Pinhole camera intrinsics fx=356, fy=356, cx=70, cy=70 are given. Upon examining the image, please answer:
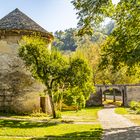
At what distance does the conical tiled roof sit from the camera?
27962 millimetres

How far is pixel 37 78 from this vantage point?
25.9 meters

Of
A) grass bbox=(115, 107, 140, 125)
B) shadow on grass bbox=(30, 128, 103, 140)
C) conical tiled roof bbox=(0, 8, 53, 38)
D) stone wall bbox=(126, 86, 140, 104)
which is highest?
conical tiled roof bbox=(0, 8, 53, 38)

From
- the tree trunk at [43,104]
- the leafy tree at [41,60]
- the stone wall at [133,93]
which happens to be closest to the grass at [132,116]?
the leafy tree at [41,60]

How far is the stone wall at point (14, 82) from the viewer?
27375 mm

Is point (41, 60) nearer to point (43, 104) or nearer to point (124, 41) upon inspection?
point (43, 104)

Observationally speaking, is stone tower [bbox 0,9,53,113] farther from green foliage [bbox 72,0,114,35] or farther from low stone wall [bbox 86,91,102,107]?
low stone wall [bbox 86,91,102,107]

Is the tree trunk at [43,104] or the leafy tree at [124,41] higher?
the leafy tree at [124,41]

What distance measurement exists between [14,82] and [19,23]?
4787mm

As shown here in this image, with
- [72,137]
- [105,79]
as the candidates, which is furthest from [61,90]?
[105,79]

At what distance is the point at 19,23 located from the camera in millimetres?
28484

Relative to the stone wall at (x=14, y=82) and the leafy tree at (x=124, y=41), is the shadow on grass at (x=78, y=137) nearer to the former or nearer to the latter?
the leafy tree at (x=124, y=41)

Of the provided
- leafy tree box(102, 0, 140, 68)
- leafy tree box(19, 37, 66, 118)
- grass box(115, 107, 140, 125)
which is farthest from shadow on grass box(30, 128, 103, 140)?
leafy tree box(19, 37, 66, 118)

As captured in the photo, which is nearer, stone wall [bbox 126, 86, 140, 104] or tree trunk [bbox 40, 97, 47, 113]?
tree trunk [bbox 40, 97, 47, 113]

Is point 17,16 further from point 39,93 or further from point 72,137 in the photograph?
point 72,137
